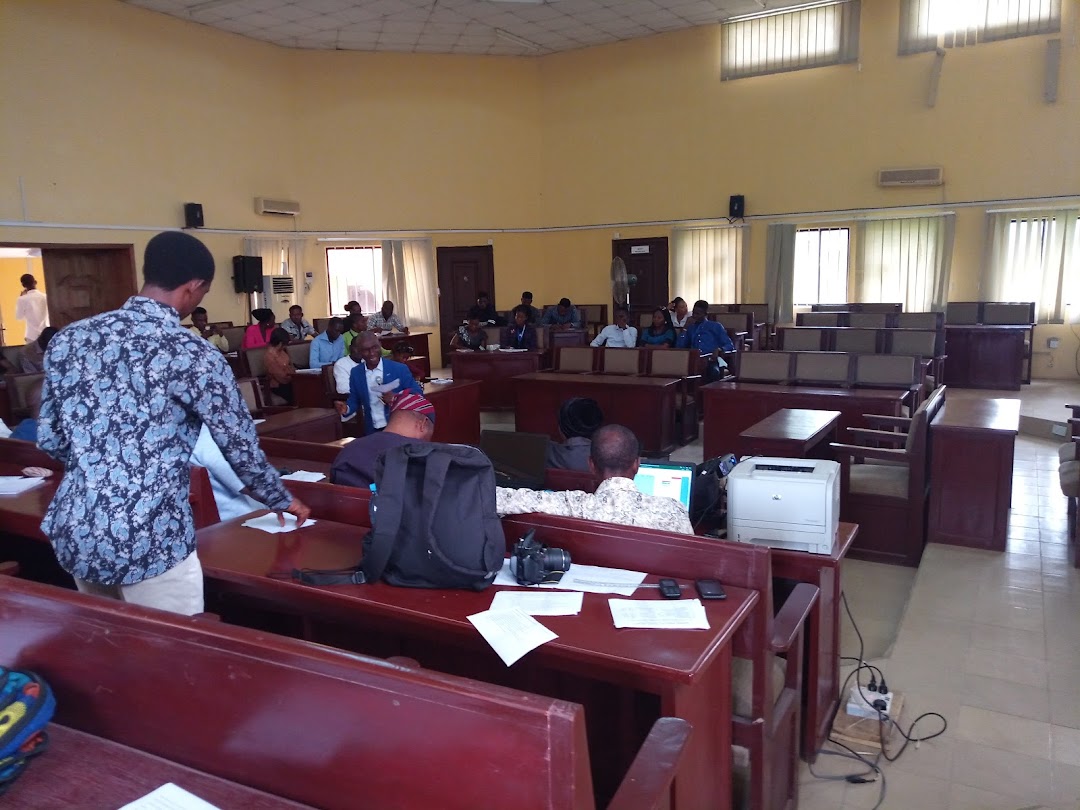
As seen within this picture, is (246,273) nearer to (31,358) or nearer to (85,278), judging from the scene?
(85,278)

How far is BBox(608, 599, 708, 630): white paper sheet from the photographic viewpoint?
5.82ft

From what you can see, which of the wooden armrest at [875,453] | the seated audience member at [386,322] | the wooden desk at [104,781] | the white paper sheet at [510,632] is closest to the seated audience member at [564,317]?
the seated audience member at [386,322]

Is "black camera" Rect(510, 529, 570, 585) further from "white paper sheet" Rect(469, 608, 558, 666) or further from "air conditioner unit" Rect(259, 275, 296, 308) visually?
"air conditioner unit" Rect(259, 275, 296, 308)

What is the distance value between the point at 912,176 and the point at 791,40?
8.77 ft

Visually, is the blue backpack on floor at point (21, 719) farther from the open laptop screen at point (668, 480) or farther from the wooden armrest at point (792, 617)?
the open laptop screen at point (668, 480)

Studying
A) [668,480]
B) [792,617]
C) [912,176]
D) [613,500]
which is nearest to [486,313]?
[912,176]

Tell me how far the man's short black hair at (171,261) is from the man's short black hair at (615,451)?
1.18 metres

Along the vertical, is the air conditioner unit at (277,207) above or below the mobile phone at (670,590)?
above

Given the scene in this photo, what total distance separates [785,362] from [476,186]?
7.94m

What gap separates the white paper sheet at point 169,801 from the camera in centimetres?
128

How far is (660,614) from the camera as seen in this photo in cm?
182

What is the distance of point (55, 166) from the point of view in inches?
357

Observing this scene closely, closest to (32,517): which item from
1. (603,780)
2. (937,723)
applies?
(603,780)

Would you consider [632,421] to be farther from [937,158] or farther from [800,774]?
[937,158]
